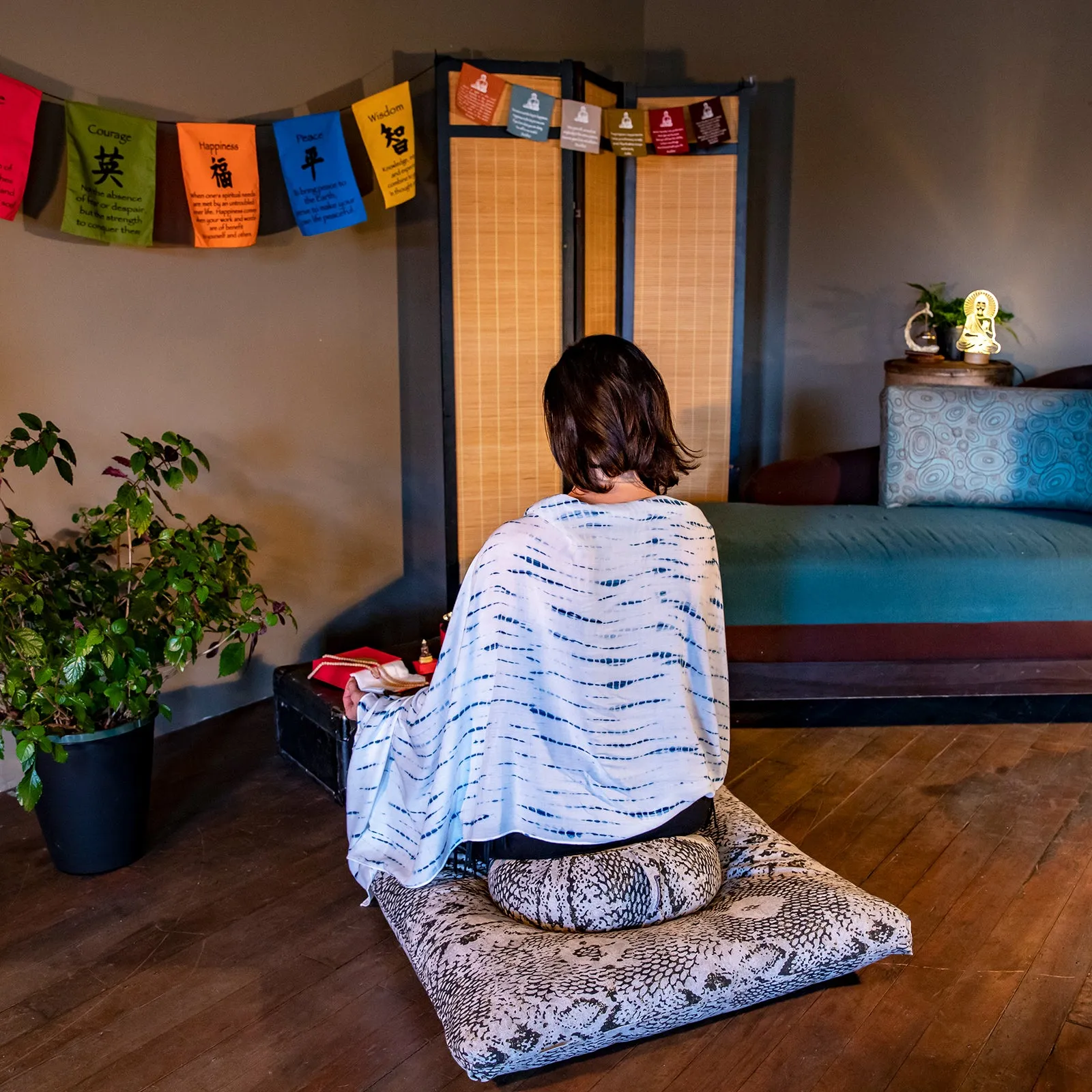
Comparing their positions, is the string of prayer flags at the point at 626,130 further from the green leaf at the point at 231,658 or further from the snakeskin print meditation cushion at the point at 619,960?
the snakeskin print meditation cushion at the point at 619,960

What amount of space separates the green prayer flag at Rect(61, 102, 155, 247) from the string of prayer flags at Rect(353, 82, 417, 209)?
0.62 metres

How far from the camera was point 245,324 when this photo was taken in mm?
3129

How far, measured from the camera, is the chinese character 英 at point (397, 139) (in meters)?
3.13

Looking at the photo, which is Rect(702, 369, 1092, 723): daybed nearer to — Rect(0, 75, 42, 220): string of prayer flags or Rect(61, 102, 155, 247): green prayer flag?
Rect(61, 102, 155, 247): green prayer flag

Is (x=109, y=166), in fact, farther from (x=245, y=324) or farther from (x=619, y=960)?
(x=619, y=960)

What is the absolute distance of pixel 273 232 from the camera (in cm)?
317

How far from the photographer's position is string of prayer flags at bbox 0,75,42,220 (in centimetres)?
245

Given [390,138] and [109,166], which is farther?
[390,138]

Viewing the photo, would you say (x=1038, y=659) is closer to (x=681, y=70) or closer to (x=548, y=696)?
(x=548, y=696)

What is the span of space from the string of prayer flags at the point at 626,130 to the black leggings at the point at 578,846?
237cm

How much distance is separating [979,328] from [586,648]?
2816 millimetres

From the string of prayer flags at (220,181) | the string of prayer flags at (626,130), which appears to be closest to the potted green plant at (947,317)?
the string of prayer flags at (626,130)

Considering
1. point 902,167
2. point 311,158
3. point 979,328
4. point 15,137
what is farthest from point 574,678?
point 902,167

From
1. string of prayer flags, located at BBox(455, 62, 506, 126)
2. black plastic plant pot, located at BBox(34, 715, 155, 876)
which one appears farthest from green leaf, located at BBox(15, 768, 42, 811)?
string of prayer flags, located at BBox(455, 62, 506, 126)
